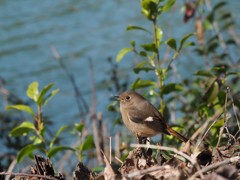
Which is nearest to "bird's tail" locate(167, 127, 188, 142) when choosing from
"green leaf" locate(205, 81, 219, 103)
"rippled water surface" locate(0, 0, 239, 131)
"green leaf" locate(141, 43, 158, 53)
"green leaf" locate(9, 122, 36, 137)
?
"green leaf" locate(205, 81, 219, 103)

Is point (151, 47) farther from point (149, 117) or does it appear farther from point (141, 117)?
point (141, 117)

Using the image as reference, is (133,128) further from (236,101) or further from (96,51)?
(96,51)

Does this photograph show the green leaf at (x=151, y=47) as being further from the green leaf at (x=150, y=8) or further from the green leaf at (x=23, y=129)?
the green leaf at (x=23, y=129)

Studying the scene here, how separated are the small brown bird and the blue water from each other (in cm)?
356

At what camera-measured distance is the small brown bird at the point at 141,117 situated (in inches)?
213

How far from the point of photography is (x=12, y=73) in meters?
11.0

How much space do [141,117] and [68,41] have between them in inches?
245

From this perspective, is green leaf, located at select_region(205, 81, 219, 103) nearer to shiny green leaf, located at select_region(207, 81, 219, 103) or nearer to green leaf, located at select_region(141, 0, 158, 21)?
shiny green leaf, located at select_region(207, 81, 219, 103)

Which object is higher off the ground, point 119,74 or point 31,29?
point 31,29

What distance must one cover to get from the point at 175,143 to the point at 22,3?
7.76 m

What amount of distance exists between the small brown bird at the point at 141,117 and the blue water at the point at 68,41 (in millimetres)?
3558

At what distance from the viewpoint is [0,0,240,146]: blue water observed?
10508mm

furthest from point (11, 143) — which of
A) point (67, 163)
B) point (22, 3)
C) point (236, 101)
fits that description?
point (22, 3)

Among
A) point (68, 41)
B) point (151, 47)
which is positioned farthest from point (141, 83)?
point (68, 41)
